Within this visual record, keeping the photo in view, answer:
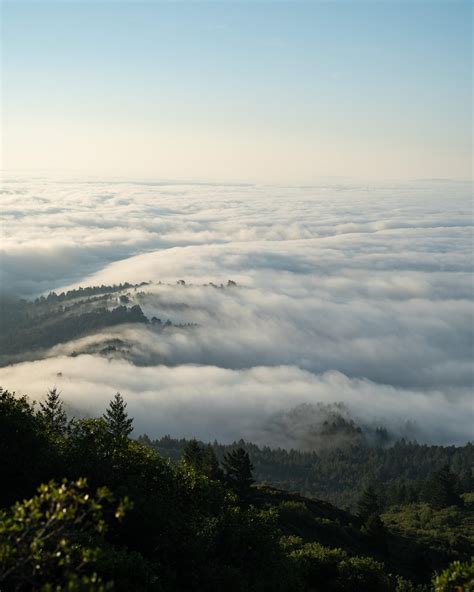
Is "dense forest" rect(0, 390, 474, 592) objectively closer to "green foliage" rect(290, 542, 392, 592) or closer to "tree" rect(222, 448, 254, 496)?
"green foliage" rect(290, 542, 392, 592)

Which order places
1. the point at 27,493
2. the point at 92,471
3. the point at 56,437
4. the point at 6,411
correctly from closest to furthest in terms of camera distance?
the point at 27,493, the point at 92,471, the point at 6,411, the point at 56,437

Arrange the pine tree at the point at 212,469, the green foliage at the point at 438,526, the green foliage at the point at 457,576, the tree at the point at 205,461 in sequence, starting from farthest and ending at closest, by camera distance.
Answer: the tree at the point at 205,461 → the pine tree at the point at 212,469 → the green foliage at the point at 438,526 → the green foliage at the point at 457,576

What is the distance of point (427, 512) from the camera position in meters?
105

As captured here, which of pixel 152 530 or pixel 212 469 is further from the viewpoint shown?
pixel 212 469

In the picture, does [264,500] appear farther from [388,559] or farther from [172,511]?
[172,511]

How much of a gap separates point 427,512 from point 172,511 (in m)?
92.9

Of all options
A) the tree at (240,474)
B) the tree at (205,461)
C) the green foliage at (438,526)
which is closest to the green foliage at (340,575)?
the tree at (240,474)

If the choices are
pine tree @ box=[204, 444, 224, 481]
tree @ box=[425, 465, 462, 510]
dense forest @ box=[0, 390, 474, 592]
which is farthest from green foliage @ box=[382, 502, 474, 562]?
dense forest @ box=[0, 390, 474, 592]

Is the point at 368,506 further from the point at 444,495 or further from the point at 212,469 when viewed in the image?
the point at 212,469

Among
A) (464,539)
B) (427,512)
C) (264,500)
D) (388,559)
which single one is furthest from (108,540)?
(427,512)

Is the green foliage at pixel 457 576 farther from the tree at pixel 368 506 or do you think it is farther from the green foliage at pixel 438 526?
the tree at pixel 368 506

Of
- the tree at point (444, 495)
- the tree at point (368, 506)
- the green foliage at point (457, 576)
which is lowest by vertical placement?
the tree at point (444, 495)

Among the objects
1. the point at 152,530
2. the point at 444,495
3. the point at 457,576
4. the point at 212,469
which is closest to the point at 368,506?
the point at 444,495

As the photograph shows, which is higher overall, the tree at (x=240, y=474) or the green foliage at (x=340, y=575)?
the green foliage at (x=340, y=575)
